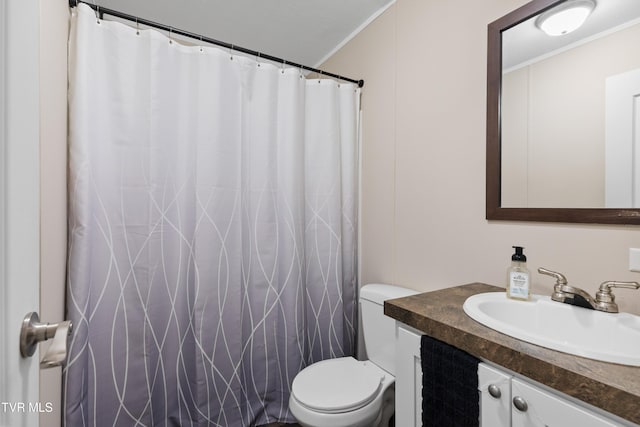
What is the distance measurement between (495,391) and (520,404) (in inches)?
2.1

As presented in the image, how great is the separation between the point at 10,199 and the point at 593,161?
1.46 meters

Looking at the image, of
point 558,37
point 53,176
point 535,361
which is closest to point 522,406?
point 535,361

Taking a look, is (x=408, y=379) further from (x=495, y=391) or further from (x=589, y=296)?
(x=589, y=296)

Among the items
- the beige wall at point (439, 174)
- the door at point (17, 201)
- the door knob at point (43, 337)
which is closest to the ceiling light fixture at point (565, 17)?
the beige wall at point (439, 174)

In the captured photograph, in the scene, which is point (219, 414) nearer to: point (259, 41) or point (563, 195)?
point (563, 195)

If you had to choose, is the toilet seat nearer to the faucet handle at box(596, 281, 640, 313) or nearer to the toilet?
the toilet

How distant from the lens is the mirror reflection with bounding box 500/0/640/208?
0.93 metres

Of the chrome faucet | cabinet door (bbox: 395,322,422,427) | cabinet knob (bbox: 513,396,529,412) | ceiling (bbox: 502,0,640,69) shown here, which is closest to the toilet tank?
cabinet door (bbox: 395,322,422,427)

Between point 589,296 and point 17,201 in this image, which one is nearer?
point 17,201

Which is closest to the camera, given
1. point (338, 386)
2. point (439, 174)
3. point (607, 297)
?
point (607, 297)

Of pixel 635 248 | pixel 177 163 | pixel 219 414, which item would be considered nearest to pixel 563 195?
pixel 635 248

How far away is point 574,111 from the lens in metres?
1.04

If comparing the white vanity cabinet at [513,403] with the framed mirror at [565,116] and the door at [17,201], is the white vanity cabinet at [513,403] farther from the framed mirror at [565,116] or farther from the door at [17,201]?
the door at [17,201]

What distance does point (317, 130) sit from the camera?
71.7 inches
